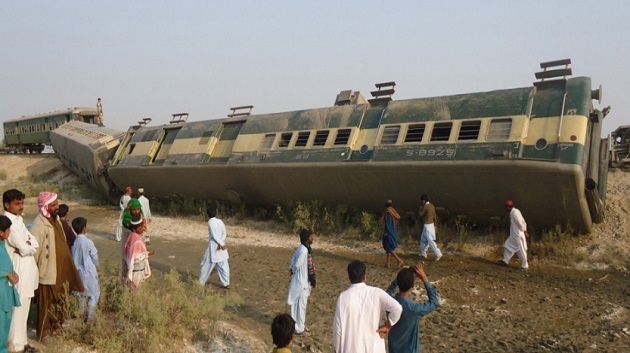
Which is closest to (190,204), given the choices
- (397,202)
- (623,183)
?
(397,202)

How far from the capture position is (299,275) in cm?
656

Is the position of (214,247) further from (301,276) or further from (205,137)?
(205,137)

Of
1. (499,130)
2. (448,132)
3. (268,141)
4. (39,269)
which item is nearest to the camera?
(39,269)

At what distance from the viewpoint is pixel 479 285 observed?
906 centimetres

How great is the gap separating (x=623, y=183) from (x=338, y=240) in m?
7.97

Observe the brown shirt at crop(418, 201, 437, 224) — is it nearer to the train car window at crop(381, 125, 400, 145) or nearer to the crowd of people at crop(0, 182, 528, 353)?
the train car window at crop(381, 125, 400, 145)

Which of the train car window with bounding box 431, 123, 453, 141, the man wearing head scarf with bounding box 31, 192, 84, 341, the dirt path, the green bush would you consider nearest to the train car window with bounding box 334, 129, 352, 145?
the train car window with bounding box 431, 123, 453, 141

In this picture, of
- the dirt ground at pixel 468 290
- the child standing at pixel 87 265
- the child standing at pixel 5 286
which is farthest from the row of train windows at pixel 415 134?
the child standing at pixel 5 286

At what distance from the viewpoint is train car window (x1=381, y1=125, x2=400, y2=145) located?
12574mm

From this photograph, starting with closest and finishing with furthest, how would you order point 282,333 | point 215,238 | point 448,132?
point 282,333, point 215,238, point 448,132

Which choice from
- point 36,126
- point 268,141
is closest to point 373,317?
point 268,141

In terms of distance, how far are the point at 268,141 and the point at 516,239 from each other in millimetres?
8076

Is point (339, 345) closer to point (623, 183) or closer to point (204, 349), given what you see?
point (204, 349)

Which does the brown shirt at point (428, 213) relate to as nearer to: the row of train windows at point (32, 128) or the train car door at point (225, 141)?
the train car door at point (225, 141)
